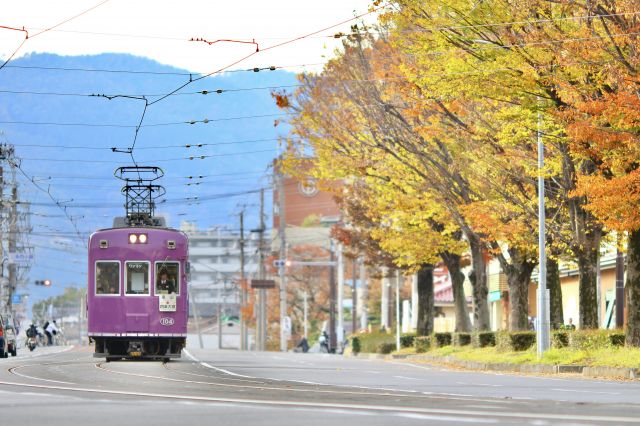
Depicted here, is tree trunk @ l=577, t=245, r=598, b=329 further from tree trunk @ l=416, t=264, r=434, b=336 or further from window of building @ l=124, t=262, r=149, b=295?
tree trunk @ l=416, t=264, r=434, b=336

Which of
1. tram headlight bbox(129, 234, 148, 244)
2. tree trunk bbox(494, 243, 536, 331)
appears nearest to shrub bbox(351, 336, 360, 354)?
tree trunk bbox(494, 243, 536, 331)

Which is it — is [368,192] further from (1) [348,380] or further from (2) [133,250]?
(1) [348,380]

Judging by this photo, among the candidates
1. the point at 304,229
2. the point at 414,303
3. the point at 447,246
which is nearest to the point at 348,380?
the point at 447,246

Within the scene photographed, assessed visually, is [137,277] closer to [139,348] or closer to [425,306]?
[139,348]

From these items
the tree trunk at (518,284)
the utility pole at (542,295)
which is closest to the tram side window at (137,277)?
the utility pole at (542,295)

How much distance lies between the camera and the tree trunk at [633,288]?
32.6 meters

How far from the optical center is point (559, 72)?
3031cm

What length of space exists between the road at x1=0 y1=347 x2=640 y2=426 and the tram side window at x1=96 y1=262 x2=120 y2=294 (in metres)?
7.21

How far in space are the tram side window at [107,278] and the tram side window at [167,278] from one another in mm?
1017

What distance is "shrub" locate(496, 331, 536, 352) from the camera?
41.1 m

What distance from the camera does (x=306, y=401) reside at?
60.5 feet

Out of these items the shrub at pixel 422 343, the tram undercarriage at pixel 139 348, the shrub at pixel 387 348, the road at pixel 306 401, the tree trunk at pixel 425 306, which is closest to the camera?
the road at pixel 306 401

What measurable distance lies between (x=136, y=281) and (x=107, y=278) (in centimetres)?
73

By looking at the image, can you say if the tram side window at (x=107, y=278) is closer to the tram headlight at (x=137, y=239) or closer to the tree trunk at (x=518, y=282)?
the tram headlight at (x=137, y=239)
